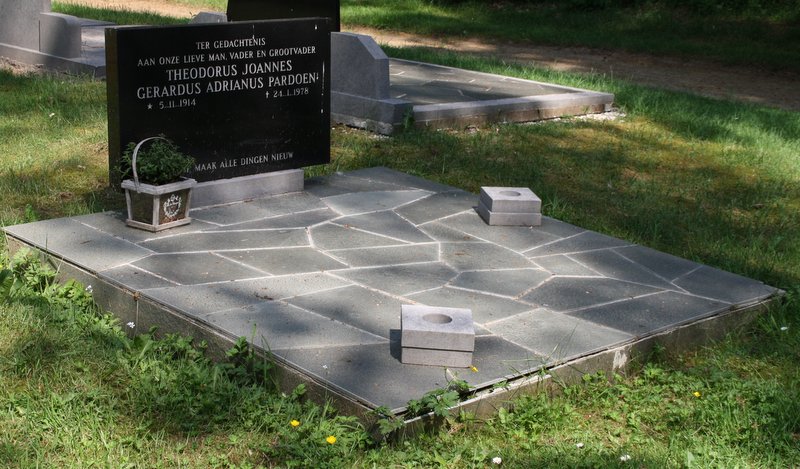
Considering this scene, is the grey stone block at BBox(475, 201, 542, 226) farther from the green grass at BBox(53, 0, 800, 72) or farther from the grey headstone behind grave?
the green grass at BBox(53, 0, 800, 72)

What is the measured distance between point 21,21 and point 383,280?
7816 millimetres

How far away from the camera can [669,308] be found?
479cm

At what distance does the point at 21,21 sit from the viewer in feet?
36.1

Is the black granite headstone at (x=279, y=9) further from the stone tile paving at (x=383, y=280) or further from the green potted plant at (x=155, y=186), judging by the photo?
the green potted plant at (x=155, y=186)

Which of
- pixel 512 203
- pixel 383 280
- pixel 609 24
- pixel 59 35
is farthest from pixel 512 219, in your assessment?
pixel 609 24

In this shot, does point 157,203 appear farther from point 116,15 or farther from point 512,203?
point 116,15

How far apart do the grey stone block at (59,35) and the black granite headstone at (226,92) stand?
496 cm

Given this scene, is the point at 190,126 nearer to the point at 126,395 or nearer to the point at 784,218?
the point at 126,395

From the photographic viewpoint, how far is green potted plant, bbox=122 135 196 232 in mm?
5328

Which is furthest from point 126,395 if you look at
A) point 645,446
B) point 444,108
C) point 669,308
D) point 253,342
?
point 444,108

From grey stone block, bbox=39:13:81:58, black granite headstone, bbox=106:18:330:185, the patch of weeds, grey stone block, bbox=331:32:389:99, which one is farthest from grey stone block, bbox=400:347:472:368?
grey stone block, bbox=39:13:81:58

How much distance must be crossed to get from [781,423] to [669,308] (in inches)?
37.6

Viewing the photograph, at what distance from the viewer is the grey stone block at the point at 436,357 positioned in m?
3.97

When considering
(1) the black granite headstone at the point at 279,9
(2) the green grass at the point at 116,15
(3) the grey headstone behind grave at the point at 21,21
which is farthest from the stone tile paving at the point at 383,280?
(2) the green grass at the point at 116,15
